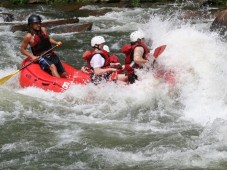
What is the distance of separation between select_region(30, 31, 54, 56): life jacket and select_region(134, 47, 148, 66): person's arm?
195 cm

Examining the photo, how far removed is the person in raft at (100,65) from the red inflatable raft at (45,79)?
0.29 m

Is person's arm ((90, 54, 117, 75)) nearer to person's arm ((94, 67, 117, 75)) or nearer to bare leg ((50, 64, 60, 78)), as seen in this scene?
person's arm ((94, 67, 117, 75))

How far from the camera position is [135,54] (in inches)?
307

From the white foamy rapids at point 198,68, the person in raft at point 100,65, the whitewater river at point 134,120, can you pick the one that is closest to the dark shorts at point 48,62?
the whitewater river at point 134,120

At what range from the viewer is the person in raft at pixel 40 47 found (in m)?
8.66

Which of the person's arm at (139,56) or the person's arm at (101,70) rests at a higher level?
the person's arm at (139,56)

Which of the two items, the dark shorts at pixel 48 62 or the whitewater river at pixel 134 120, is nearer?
the whitewater river at pixel 134 120

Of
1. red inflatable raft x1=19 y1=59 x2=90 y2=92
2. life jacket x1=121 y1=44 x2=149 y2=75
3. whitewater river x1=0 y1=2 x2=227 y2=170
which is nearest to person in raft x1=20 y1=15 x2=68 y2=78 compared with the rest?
red inflatable raft x1=19 y1=59 x2=90 y2=92

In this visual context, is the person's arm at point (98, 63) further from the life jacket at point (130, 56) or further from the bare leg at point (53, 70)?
the bare leg at point (53, 70)

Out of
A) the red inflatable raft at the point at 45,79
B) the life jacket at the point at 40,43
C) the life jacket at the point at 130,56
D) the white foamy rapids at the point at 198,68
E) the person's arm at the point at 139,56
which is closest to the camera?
the white foamy rapids at the point at 198,68

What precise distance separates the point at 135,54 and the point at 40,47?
2.02 meters

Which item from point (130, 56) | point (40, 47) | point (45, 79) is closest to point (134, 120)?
point (130, 56)

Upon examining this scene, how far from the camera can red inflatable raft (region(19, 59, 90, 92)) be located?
817 cm

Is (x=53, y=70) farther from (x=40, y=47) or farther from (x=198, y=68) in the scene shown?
(x=198, y=68)
